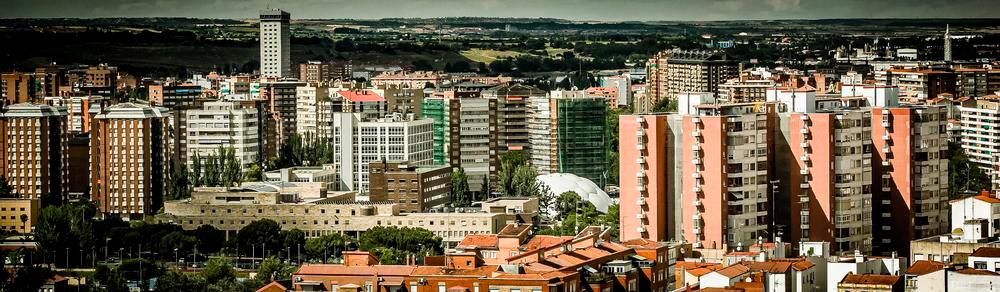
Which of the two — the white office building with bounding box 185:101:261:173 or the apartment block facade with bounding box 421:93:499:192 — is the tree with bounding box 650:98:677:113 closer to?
the apartment block facade with bounding box 421:93:499:192

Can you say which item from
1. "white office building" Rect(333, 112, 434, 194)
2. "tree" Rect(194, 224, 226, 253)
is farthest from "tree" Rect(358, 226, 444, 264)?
"white office building" Rect(333, 112, 434, 194)

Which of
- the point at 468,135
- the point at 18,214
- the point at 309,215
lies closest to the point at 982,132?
the point at 468,135

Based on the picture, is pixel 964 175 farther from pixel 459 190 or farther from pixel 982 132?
pixel 459 190

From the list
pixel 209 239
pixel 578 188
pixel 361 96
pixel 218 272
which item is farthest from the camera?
pixel 361 96

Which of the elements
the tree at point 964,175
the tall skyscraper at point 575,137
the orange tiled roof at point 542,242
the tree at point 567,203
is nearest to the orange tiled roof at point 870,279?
the orange tiled roof at point 542,242

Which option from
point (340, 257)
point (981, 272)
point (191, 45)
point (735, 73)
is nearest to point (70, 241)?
point (340, 257)

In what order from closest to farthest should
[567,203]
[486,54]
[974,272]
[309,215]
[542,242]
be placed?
[974,272] → [542,242] → [309,215] → [567,203] → [486,54]
